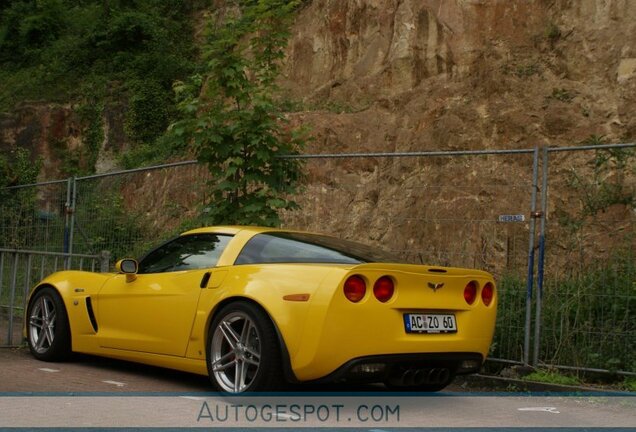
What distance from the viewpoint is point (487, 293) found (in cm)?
707

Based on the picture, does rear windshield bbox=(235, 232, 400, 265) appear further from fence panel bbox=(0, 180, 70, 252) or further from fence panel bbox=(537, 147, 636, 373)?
fence panel bbox=(0, 180, 70, 252)

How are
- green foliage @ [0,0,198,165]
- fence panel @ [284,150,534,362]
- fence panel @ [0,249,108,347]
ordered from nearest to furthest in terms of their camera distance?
fence panel @ [284,150,534,362] → fence panel @ [0,249,108,347] → green foliage @ [0,0,198,165]

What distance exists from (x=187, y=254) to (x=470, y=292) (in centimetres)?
240

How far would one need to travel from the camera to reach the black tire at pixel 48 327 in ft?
27.4

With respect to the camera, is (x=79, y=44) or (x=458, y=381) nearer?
(x=458, y=381)

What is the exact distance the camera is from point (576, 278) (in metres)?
8.32

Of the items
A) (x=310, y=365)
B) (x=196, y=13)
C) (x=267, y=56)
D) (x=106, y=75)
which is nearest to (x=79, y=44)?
(x=106, y=75)

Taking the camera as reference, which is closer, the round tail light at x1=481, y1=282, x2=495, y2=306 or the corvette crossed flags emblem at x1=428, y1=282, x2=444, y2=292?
the corvette crossed flags emblem at x1=428, y1=282, x2=444, y2=292

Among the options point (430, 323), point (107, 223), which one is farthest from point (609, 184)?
point (107, 223)

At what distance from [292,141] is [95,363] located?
3.49 m

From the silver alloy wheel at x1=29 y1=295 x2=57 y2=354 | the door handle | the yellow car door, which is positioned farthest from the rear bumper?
the silver alloy wheel at x1=29 y1=295 x2=57 y2=354

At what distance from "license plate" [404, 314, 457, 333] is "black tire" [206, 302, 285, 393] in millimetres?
951

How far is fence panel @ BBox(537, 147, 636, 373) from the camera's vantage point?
800 cm

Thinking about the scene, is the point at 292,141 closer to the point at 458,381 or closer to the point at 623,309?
the point at 458,381
